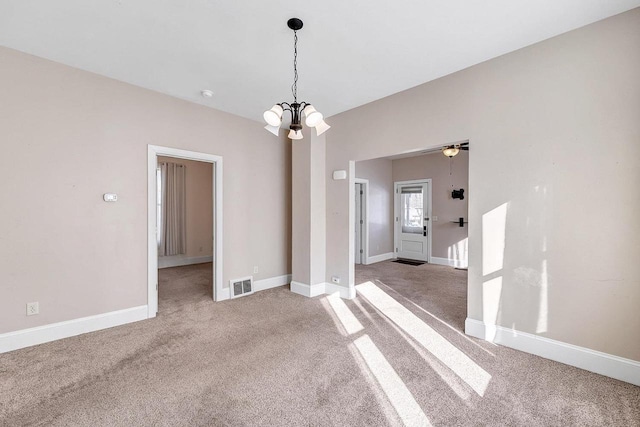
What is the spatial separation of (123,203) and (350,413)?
10.8ft

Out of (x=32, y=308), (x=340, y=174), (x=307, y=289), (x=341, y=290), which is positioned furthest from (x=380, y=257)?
(x=32, y=308)

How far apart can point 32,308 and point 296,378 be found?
9.08ft

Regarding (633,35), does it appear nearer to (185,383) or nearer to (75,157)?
(185,383)

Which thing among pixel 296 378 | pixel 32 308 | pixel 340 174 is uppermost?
pixel 340 174

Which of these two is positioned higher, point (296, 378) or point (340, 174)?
point (340, 174)

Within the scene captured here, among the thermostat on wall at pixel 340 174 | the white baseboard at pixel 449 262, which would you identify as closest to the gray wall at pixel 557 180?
the thermostat on wall at pixel 340 174

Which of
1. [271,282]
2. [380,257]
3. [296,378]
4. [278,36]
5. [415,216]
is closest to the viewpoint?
[296,378]

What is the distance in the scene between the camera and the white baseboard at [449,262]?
6448 millimetres

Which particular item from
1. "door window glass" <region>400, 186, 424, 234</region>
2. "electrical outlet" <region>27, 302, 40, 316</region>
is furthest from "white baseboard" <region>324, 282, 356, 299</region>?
"door window glass" <region>400, 186, 424, 234</region>

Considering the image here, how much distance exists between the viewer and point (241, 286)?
4332 mm

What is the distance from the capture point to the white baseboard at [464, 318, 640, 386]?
7.07ft

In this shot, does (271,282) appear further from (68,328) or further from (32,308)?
(32,308)

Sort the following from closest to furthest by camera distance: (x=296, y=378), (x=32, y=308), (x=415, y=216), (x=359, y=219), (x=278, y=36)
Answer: (x=296, y=378)
(x=278, y=36)
(x=32, y=308)
(x=359, y=219)
(x=415, y=216)

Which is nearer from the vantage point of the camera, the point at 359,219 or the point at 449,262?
the point at 449,262
